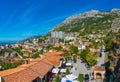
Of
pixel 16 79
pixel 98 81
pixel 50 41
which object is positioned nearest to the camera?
pixel 16 79

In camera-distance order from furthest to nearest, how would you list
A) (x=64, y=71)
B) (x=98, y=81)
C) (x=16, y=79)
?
(x=64, y=71) < (x=98, y=81) < (x=16, y=79)

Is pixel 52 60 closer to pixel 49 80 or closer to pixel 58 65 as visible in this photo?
pixel 58 65

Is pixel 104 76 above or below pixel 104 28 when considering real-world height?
below

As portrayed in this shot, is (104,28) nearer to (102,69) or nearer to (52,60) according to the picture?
(52,60)

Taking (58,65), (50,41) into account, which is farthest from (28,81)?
(50,41)

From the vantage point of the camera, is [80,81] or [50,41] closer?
[80,81]

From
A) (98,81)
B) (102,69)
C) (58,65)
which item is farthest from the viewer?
(58,65)

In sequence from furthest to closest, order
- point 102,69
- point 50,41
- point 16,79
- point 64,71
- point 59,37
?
point 59,37 < point 50,41 < point 64,71 < point 102,69 < point 16,79

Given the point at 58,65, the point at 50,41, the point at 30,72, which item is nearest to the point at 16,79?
the point at 30,72

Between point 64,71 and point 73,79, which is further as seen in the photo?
point 64,71
